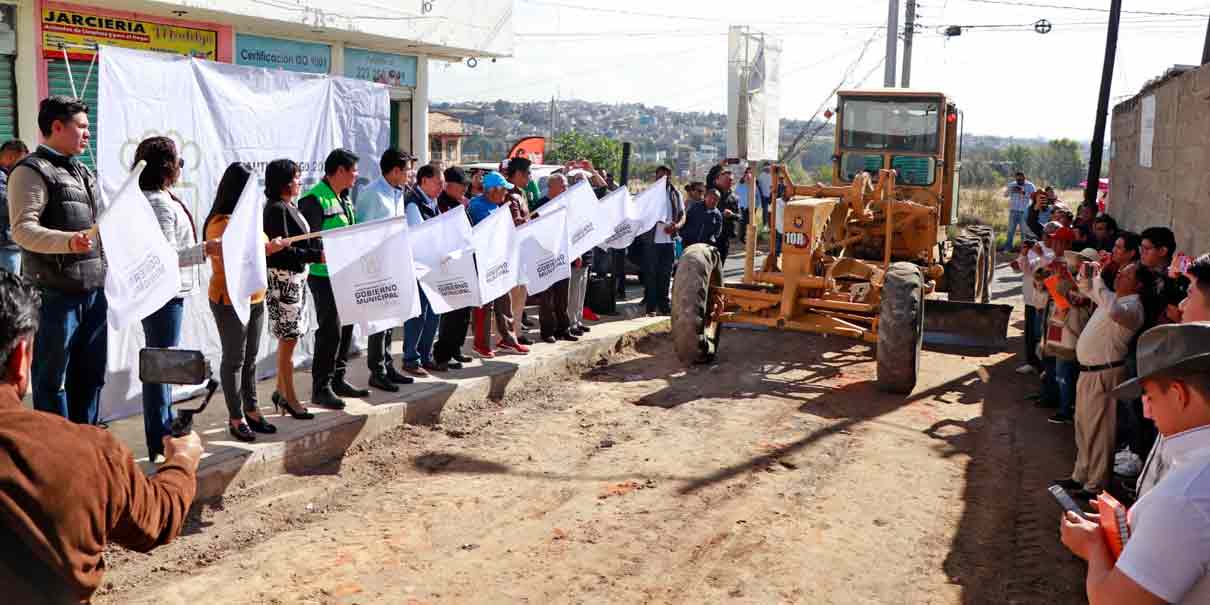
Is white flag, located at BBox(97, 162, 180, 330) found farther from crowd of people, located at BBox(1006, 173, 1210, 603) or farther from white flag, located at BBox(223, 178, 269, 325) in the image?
crowd of people, located at BBox(1006, 173, 1210, 603)

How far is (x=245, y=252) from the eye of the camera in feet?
20.2

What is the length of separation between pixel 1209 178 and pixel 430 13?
9.88m

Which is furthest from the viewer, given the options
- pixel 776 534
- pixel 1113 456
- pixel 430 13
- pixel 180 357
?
pixel 430 13

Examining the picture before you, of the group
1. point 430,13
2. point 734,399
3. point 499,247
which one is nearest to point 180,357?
point 499,247

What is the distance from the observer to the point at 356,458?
7285 mm

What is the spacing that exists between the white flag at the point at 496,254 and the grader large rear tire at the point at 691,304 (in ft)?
5.39

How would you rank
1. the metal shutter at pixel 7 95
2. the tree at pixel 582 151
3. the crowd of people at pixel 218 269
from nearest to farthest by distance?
the crowd of people at pixel 218 269 < the metal shutter at pixel 7 95 < the tree at pixel 582 151

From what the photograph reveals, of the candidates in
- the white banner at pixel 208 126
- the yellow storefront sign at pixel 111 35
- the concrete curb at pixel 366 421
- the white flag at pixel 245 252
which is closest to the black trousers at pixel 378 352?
the concrete curb at pixel 366 421

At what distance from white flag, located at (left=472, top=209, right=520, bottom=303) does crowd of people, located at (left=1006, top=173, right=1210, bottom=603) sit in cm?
430

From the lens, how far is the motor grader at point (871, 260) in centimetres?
977

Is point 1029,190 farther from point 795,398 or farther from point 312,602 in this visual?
point 312,602

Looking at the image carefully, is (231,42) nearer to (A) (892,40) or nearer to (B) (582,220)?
(B) (582,220)

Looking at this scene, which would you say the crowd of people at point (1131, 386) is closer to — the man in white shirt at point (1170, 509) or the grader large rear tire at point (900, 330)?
the man in white shirt at point (1170, 509)

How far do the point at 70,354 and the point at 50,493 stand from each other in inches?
163
